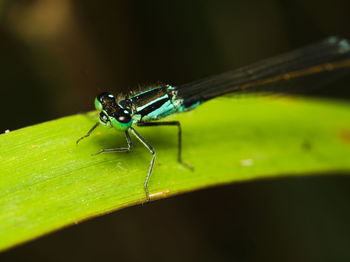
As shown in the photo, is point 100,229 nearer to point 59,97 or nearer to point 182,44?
point 59,97

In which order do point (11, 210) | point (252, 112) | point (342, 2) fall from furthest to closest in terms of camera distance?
point (342, 2), point (252, 112), point (11, 210)

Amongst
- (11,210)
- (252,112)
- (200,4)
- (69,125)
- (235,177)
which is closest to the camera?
(11,210)

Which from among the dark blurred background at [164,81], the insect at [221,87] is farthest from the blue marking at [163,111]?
the dark blurred background at [164,81]

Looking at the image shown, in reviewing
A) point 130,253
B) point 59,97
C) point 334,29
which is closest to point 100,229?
point 130,253

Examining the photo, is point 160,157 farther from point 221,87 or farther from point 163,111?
point 221,87

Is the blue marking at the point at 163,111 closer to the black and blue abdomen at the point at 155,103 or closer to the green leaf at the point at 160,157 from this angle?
the black and blue abdomen at the point at 155,103
